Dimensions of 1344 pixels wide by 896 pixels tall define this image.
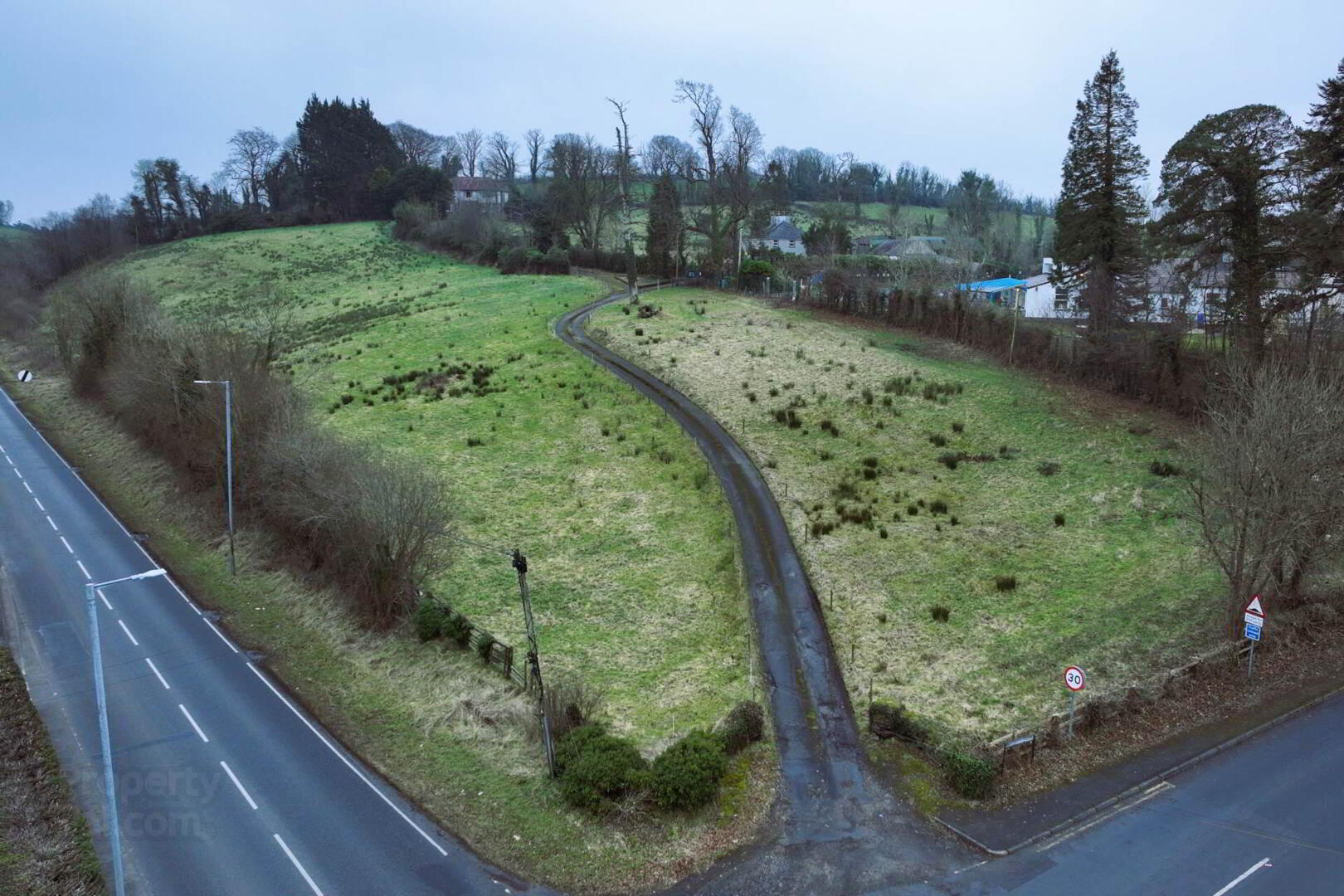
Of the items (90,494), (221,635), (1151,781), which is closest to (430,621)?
(221,635)

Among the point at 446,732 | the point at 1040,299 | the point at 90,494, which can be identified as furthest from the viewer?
the point at 1040,299

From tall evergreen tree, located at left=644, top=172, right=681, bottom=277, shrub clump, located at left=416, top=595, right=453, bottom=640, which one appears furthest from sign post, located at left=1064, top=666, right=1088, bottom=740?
tall evergreen tree, located at left=644, top=172, right=681, bottom=277

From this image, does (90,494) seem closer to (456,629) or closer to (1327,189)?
(456,629)

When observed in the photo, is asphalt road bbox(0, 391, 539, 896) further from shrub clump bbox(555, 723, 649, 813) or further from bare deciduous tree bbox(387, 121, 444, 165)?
bare deciduous tree bbox(387, 121, 444, 165)

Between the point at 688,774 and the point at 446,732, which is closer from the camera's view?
the point at 688,774

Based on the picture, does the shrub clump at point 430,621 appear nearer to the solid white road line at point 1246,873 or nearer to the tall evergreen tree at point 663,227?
the solid white road line at point 1246,873

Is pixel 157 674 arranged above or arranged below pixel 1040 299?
below

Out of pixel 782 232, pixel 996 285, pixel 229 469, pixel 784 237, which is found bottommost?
pixel 229 469

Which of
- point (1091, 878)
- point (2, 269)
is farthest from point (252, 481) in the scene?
point (2, 269)
